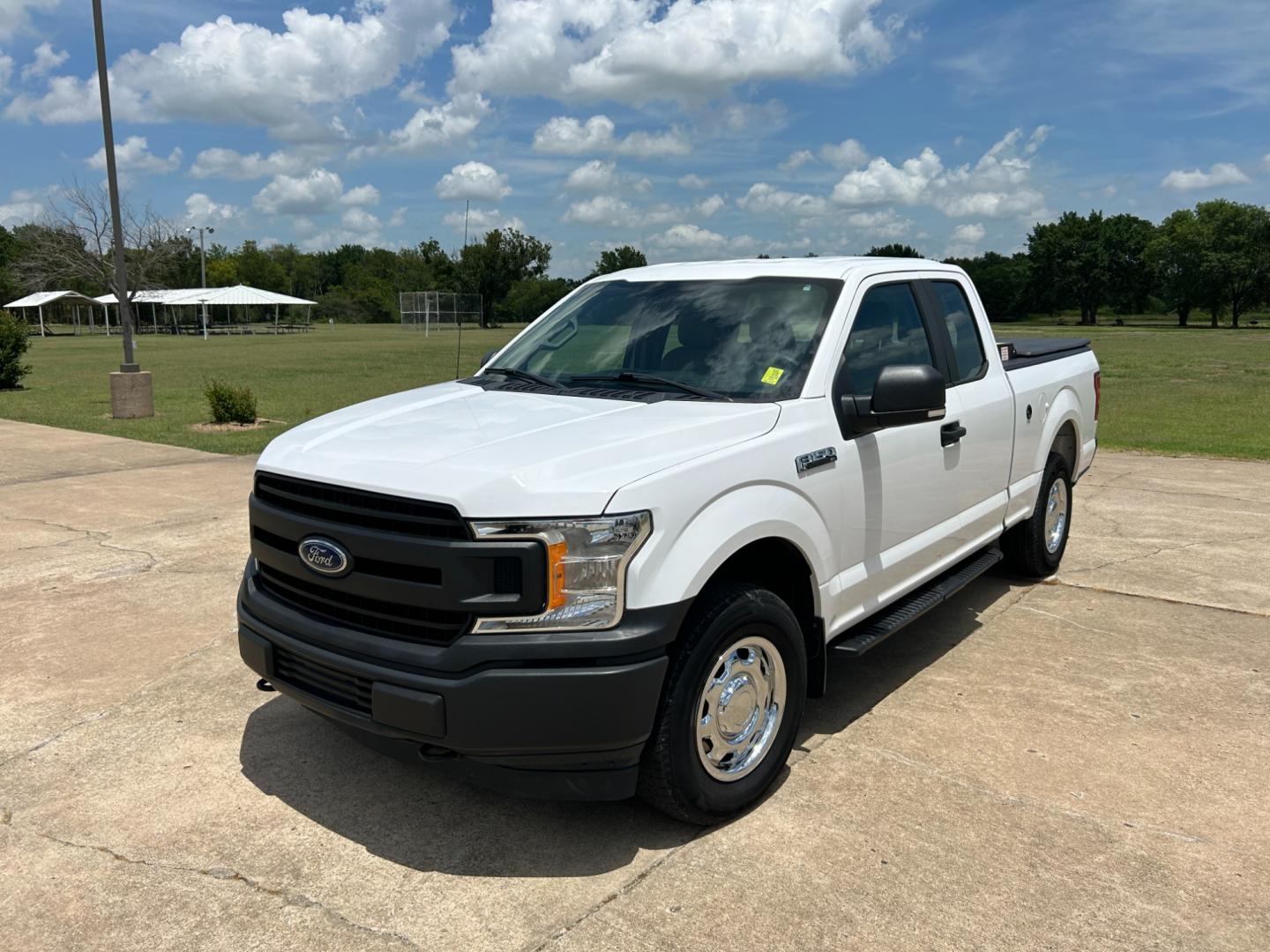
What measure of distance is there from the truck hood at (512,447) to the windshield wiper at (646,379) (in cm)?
11

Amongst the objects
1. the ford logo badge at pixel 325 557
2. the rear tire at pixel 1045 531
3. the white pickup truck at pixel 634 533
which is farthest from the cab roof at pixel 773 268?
the ford logo badge at pixel 325 557

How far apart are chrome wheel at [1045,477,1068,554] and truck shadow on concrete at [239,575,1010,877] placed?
252 centimetres

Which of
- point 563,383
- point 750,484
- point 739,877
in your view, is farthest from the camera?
point 563,383

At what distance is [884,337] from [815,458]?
1.09 metres

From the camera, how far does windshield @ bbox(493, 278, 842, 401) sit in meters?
4.04

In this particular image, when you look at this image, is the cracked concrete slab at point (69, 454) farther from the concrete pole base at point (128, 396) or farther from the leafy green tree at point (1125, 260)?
the leafy green tree at point (1125, 260)

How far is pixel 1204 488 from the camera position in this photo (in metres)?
9.45

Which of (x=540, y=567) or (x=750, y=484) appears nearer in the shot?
(x=540, y=567)

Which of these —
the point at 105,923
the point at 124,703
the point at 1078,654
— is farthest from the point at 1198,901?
the point at 124,703

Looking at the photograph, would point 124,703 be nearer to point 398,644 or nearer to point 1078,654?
point 398,644

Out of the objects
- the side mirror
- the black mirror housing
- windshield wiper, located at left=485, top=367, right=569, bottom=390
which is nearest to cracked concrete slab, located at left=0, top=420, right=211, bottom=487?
windshield wiper, located at left=485, top=367, right=569, bottom=390

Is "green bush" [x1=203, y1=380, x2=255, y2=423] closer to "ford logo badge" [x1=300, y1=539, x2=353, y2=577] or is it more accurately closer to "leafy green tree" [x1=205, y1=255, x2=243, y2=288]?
"ford logo badge" [x1=300, y1=539, x2=353, y2=577]

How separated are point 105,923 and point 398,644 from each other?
1145 millimetres

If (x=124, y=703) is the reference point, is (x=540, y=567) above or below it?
above
